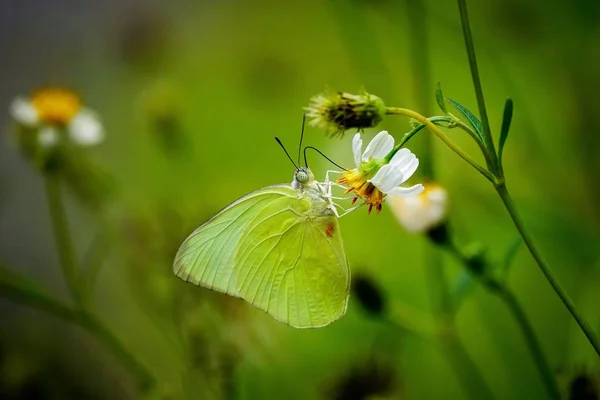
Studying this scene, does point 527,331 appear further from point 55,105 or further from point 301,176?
point 55,105

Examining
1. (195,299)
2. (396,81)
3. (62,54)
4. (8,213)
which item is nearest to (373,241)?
(396,81)

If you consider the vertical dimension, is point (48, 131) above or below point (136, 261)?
above

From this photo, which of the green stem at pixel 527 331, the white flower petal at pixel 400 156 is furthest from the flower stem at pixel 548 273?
the green stem at pixel 527 331

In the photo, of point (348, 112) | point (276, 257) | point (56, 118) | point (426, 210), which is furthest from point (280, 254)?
point (56, 118)

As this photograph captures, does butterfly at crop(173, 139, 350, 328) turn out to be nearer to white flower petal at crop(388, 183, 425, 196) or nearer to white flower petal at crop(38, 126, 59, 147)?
white flower petal at crop(388, 183, 425, 196)

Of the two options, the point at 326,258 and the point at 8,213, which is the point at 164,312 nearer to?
the point at 326,258

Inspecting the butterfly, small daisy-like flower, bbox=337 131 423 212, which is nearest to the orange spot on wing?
the butterfly
